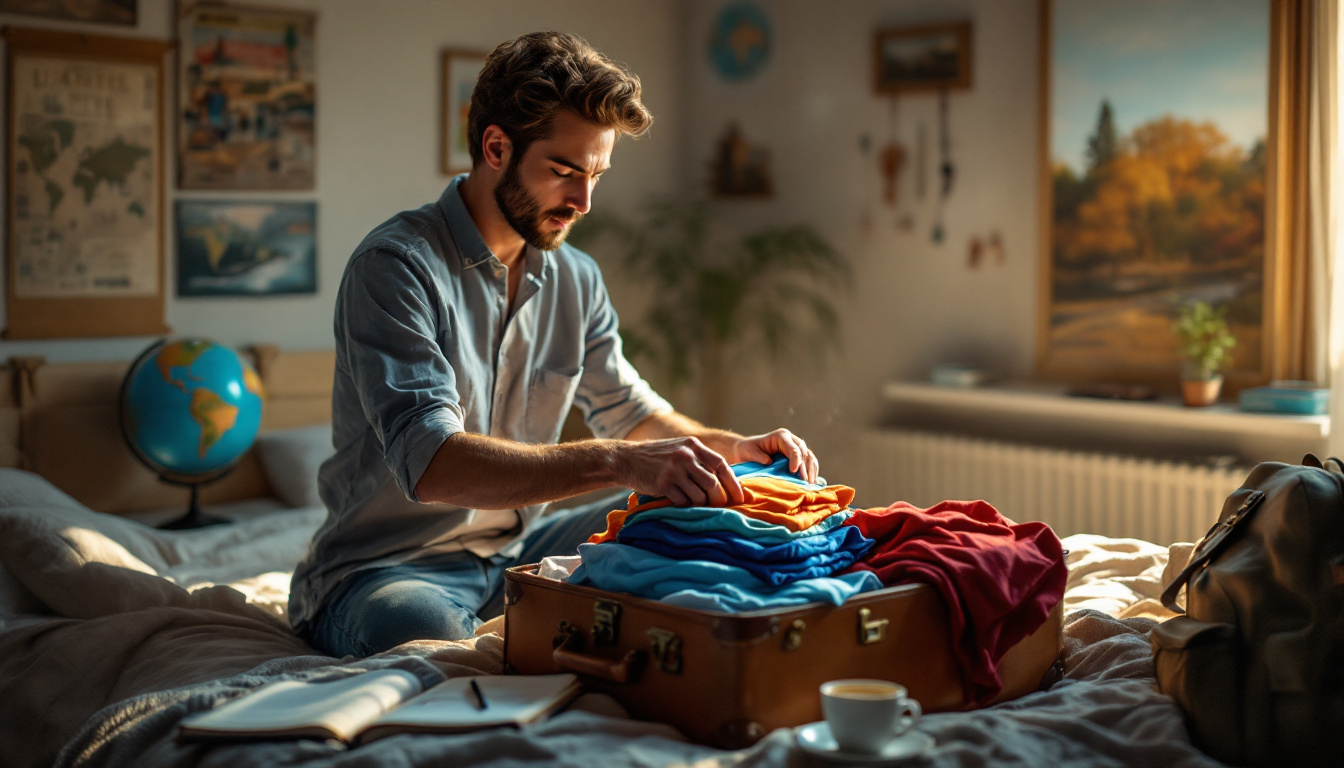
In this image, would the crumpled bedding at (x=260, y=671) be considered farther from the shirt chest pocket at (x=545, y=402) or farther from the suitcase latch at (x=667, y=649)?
the shirt chest pocket at (x=545, y=402)

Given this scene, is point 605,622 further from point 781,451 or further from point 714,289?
point 714,289

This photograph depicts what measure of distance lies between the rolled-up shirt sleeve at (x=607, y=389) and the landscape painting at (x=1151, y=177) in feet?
6.04

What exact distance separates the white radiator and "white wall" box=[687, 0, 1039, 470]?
22cm

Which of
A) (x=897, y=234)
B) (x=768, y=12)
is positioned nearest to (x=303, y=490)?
(x=897, y=234)

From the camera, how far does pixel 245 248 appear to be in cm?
363

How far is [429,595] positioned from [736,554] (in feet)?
2.20

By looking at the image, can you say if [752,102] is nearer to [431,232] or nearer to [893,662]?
[431,232]

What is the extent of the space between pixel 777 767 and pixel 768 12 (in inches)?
147

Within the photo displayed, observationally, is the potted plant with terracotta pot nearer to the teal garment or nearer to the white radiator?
the white radiator

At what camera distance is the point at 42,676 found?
1.84 m

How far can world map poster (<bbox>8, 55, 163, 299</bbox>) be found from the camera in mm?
3266

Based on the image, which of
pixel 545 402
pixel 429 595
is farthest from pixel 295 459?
pixel 429 595

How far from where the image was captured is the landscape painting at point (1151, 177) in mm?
Answer: 3184

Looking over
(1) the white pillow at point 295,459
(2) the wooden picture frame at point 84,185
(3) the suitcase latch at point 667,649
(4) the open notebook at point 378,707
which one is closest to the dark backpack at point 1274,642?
(3) the suitcase latch at point 667,649
